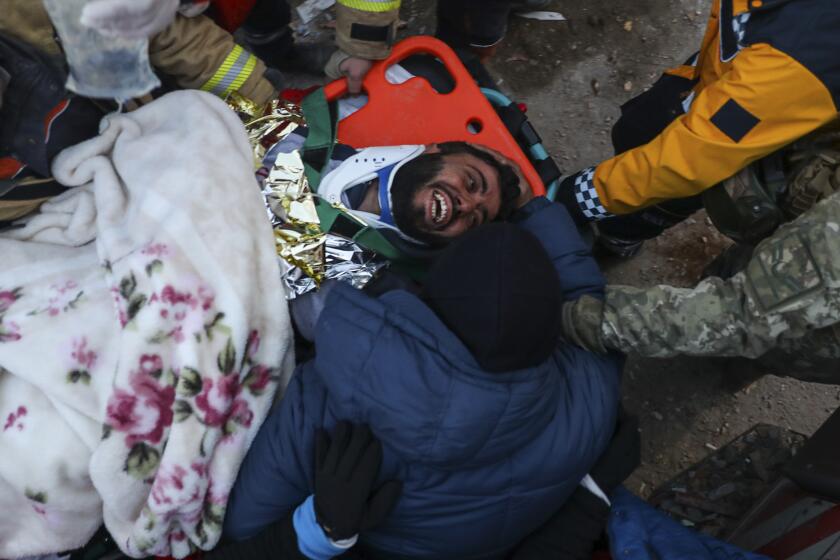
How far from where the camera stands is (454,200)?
185 centimetres

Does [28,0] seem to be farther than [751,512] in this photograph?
No

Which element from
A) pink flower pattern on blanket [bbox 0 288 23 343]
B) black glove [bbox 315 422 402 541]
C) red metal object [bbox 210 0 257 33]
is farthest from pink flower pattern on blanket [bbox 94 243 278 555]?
red metal object [bbox 210 0 257 33]

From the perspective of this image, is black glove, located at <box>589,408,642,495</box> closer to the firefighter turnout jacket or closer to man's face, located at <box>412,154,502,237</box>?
man's face, located at <box>412,154,502,237</box>

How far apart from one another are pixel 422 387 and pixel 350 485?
10.8 inches

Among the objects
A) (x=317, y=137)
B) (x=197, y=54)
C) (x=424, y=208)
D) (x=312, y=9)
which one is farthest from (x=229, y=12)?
(x=312, y=9)

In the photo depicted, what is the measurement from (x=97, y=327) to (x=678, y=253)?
225 cm

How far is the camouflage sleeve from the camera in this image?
4.61ft

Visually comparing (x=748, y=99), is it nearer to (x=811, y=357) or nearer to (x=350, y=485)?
(x=811, y=357)

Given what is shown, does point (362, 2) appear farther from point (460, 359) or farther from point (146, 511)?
point (146, 511)

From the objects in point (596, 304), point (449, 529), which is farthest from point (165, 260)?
point (596, 304)

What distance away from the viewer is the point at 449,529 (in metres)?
1.43

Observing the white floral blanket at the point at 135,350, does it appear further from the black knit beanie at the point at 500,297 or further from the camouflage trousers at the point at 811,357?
the camouflage trousers at the point at 811,357

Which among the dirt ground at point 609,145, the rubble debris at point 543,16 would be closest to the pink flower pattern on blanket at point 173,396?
the dirt ground at point 609,145

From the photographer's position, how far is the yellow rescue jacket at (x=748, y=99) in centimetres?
158
